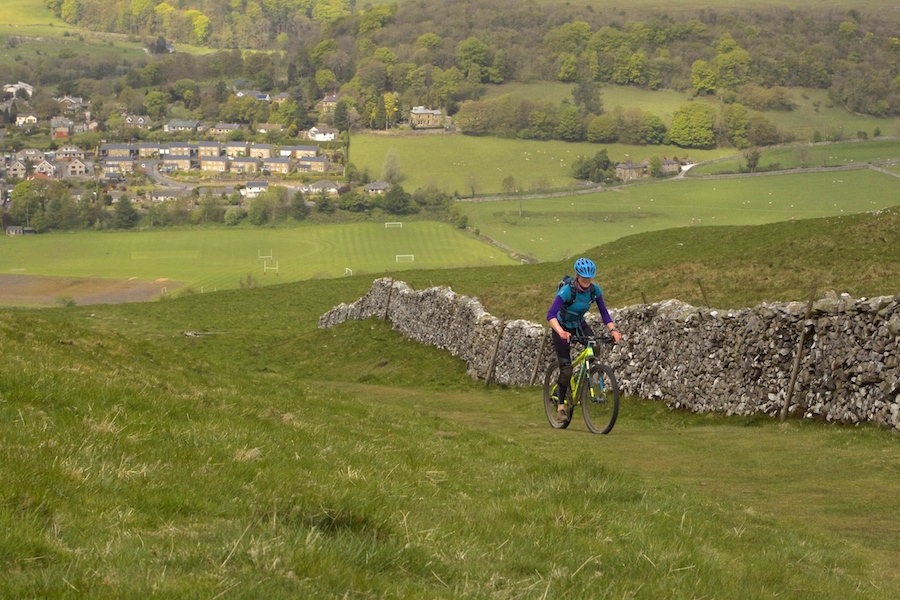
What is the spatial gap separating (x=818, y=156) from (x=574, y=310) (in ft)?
568

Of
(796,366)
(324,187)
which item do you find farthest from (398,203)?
(796,366)

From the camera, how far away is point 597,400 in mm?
15125

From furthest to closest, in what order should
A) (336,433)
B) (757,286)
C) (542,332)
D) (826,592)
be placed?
1. (757,286)
2. (542,332)
3. (336,433)
4. (826,592)

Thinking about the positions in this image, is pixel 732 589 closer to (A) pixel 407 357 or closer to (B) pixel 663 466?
(B) pixel 663 466

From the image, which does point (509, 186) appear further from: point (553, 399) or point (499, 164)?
point (553, 399)

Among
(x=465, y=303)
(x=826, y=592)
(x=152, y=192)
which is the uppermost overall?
(x=826, y=592)

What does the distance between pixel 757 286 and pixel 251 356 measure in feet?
61.8

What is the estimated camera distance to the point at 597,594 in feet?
19.3

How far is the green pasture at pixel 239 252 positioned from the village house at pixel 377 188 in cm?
2309

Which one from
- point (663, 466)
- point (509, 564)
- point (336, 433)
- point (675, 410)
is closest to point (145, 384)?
point (336, 433)

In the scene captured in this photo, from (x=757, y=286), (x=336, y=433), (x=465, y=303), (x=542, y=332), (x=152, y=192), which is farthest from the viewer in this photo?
(x=152, y=192)

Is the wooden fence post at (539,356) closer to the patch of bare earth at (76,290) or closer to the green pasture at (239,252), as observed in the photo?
the patch of bare earth at (76,290)

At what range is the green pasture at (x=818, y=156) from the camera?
562ft

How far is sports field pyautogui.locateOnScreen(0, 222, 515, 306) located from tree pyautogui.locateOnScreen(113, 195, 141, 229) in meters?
7.58
